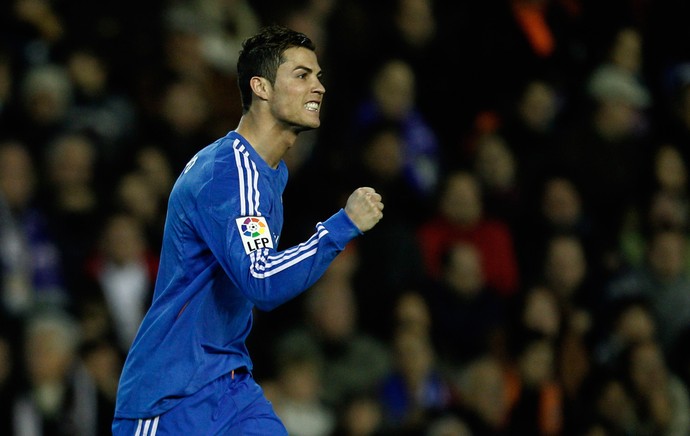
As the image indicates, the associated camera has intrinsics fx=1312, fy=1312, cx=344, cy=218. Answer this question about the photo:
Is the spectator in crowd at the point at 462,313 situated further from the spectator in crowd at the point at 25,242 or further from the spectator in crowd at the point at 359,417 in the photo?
the spectator in crowd at the point at 25,242

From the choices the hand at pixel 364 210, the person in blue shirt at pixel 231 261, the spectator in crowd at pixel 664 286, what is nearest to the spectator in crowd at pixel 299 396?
the spectator in crowd at pixel 664 286

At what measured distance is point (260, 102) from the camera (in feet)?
15.1

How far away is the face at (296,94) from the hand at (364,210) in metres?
0.40

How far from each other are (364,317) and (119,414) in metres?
4.14

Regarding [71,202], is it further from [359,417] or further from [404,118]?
[404,118]

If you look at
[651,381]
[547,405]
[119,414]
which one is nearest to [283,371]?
[547,405]

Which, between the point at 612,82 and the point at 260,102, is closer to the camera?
the point at 260,102

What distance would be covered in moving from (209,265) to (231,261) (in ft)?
0.84

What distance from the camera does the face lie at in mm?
4562

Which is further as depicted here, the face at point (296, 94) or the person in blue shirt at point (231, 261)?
the face at point (296, 94)

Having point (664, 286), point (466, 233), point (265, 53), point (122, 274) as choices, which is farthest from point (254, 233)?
point (664, 286)

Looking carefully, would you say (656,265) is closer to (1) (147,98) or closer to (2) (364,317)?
(2) (364,317)

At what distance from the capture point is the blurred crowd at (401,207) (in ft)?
25.3

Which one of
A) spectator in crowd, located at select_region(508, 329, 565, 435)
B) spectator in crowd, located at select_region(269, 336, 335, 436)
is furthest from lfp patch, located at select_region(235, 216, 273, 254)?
spectator in crowd, located at select_region(508, 329, 565, 435)
